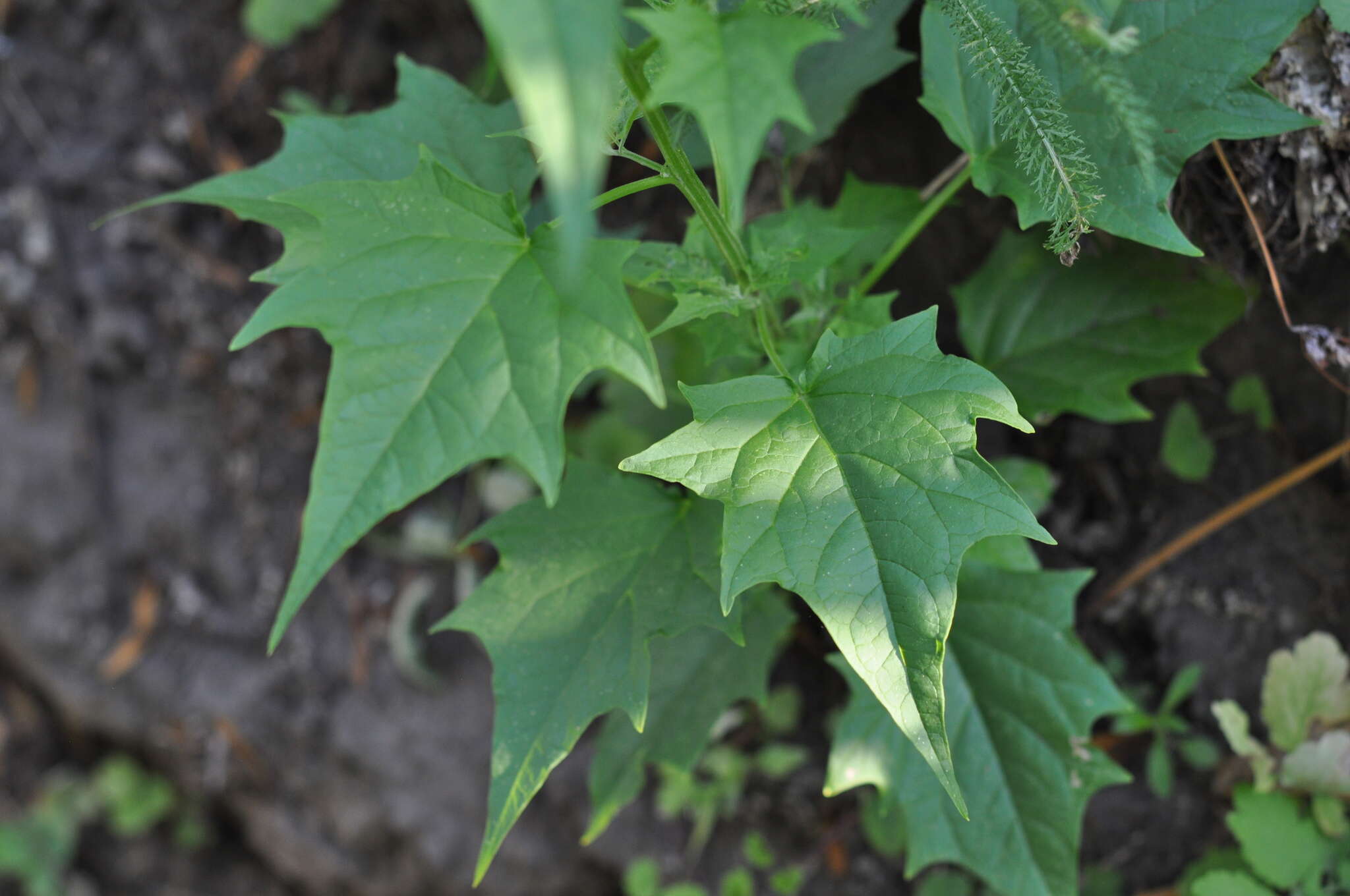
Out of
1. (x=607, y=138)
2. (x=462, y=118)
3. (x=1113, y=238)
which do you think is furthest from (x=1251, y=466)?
(x=462, y=118)

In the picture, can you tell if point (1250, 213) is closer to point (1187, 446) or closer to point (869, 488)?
point (1187, 446)

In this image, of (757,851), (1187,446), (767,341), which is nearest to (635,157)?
(767,341)

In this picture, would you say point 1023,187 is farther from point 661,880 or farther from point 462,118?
point 661,880

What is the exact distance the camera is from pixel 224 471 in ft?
9.85

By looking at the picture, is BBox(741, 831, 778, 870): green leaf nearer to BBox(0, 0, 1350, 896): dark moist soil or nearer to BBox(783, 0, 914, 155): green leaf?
BBox(0, 0, 1350, 896): dark moist soil

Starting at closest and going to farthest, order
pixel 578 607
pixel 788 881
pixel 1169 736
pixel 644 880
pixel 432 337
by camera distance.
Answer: pixel 432 337, pixel 578 607, pixel 1169 736, pixel 788 881, pixel 644 880

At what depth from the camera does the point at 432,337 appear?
108 centimetres

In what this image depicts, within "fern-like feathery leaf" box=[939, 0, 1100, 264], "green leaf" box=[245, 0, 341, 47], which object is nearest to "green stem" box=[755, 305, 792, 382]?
"fern-like feathery leaf" box=[939, 0, 1100, 264]

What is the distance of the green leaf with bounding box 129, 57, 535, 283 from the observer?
4.85 ft

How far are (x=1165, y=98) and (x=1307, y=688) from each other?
113cm

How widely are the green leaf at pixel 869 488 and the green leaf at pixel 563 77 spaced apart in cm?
57

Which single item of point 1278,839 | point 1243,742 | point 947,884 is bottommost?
point 947,884

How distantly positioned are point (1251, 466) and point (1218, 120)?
3.14 feet

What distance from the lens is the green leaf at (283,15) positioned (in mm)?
2699
